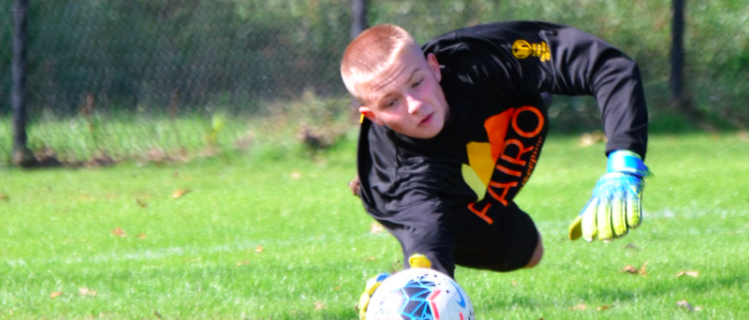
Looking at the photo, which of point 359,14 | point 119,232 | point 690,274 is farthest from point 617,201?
point 359,14

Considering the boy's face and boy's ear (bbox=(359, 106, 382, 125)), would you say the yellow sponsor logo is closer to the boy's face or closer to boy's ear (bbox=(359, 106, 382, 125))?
the boy's face

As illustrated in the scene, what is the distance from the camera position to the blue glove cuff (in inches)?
111

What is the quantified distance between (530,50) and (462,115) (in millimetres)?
378

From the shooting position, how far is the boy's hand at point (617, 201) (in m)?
2.71

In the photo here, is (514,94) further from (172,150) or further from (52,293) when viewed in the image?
(172,150)

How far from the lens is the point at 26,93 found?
8875 millimetres

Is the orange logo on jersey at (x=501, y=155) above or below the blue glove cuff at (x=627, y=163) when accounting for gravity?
below

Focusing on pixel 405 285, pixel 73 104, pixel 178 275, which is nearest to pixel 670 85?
pixel 73 104

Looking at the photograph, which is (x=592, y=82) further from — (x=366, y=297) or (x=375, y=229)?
(x=375, y=229)

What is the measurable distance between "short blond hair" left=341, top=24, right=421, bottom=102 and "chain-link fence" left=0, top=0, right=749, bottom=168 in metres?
5.90

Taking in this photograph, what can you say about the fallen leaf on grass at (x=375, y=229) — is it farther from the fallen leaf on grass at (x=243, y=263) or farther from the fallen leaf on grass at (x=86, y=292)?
the fallen leaf on grass at (x=86, y=292)

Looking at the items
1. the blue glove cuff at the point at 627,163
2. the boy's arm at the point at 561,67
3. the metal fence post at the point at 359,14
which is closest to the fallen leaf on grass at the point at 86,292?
the boy's arm at the point at 561,67

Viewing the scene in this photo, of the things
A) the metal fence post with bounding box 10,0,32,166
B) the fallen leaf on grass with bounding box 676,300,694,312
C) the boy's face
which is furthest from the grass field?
the boy's face

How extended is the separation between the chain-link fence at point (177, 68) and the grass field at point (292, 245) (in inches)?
18.8
